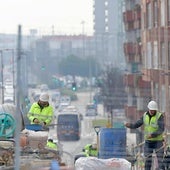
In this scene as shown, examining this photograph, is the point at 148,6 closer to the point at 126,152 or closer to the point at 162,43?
the point at 162,43

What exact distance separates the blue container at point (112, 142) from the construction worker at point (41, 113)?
177 cm

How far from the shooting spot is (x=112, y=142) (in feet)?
42.6

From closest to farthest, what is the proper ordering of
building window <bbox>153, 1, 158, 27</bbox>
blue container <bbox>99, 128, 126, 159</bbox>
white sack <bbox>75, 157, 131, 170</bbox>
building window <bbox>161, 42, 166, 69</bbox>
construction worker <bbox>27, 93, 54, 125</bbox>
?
white sack <bbox>75, 157, 131, 170</bbox> → blue container <bbox>99, 128, 126, 159</bbox> → construction worker <bbox>27, 93, 54, 125</bbox> → building window <bbox>161, 42, 166, 69</bbox> → building window <bbox>153, 1, 158, 27</bbox>

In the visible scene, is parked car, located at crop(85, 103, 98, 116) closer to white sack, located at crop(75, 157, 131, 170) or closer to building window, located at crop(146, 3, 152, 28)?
building window, located at crop(146, 3, 152, 28)

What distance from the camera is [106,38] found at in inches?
4355

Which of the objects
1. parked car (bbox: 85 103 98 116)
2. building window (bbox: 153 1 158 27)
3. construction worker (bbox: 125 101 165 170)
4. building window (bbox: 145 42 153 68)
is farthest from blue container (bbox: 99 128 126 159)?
parked car (bbox: 85 103 98 116)

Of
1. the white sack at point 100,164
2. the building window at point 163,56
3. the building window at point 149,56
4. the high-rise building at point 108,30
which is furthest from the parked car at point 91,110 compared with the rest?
the white sack at point 100,164

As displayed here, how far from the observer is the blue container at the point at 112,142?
42.3ft

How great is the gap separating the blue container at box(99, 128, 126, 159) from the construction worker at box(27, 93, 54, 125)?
177cm

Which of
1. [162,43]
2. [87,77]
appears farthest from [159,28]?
[87,77]

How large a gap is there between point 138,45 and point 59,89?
23.5m

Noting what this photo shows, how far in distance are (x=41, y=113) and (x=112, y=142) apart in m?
2.14

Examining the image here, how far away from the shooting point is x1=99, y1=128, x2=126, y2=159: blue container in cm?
1289

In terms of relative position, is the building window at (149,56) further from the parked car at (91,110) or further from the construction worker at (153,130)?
the parked car at (91,110)
